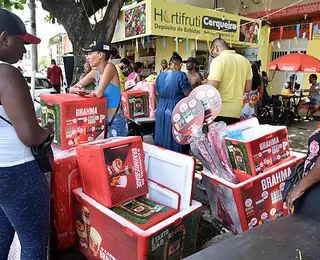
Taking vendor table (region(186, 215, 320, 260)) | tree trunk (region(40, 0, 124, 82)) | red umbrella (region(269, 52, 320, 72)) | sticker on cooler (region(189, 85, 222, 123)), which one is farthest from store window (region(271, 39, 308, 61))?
vendor table (region(186, 215, 320, 260))

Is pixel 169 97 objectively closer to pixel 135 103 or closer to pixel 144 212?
pixel 135 103

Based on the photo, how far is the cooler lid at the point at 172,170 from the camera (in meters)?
1.90

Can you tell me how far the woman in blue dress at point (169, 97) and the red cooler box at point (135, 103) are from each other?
0.31m

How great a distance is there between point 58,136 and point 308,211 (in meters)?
1.81

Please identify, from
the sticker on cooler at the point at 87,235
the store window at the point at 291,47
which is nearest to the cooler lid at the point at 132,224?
the sticker on cooler at the point at 87,235

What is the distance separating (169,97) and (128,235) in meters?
2.04

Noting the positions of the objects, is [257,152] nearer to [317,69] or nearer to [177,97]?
[177,97]

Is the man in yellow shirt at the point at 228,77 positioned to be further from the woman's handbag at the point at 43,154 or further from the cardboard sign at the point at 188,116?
the woman's handbag at the point at 43,154

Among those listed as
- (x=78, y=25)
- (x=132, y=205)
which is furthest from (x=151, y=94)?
(x=78, y=25)

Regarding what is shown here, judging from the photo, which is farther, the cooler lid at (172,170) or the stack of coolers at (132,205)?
the cooler lid at (172,170)

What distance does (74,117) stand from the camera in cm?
224

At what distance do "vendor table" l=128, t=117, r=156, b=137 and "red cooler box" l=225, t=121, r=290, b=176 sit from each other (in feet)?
5.16

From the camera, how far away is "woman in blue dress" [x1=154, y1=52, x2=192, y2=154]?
3283 millimetres

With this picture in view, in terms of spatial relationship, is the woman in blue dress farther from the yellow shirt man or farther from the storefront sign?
the storefront sign
